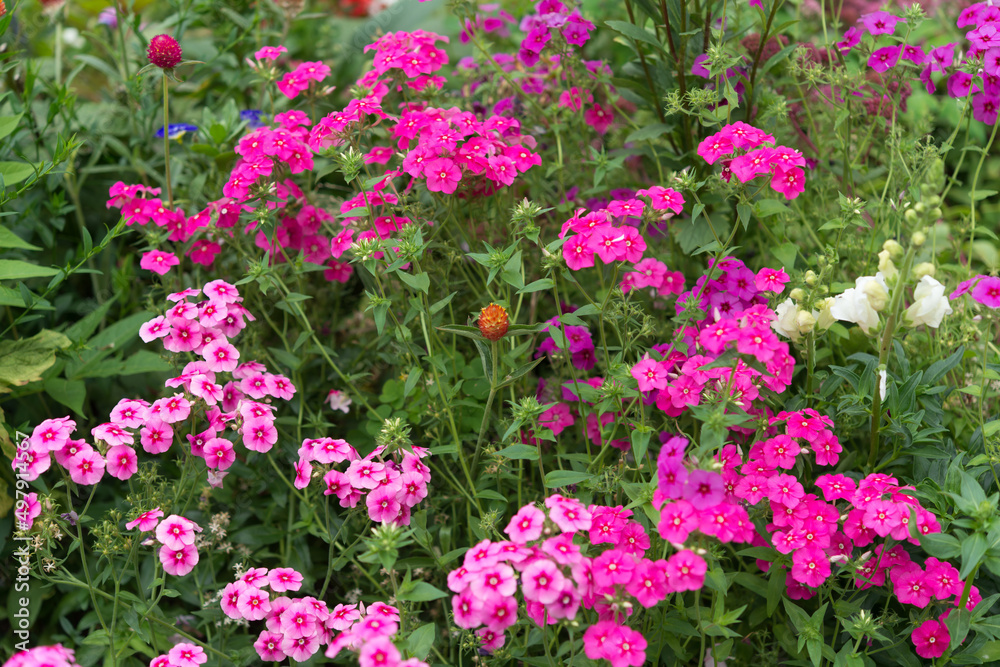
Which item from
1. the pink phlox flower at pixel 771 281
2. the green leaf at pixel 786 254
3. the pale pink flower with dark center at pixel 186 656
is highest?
the pink phlox flower at pixel 771 281

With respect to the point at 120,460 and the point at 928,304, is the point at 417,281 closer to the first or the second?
the point at 120,460

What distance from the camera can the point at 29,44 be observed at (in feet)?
12.6

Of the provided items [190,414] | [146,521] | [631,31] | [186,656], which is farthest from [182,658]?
[631,31]

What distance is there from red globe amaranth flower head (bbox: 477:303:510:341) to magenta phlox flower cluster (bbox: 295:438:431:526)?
1.28 ft

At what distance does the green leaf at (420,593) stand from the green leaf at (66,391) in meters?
1.40

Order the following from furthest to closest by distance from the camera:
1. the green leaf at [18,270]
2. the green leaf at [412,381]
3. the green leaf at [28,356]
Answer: the green leaf at [28,356] < the green leaf at [18,270] < the green leaf at [412,381]

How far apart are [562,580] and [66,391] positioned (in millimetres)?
1817

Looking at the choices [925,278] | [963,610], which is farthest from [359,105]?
[963,610]

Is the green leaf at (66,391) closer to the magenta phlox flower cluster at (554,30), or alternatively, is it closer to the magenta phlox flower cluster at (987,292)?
the magenta phlox flower cluster at (554,30)

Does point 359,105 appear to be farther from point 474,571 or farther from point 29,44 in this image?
point 29,44

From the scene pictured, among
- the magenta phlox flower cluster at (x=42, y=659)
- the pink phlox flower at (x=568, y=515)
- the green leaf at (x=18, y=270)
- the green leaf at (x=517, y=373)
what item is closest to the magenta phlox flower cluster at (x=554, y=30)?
the green leaf at (x=517, y=373)

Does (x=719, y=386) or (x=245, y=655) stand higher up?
(x=719, y=386)

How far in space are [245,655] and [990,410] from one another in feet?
8.04

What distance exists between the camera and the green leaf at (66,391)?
2.44 m
